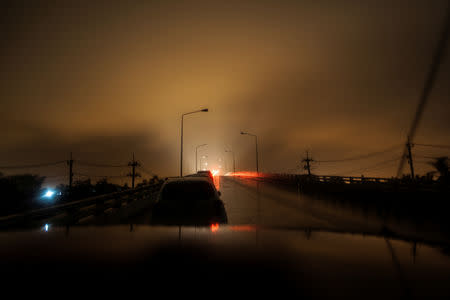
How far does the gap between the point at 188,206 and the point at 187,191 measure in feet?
1.85

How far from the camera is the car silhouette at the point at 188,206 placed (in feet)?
25.4

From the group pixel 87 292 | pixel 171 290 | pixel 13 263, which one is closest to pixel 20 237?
pixel 13 263

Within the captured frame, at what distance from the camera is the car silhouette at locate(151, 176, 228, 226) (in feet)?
25.4

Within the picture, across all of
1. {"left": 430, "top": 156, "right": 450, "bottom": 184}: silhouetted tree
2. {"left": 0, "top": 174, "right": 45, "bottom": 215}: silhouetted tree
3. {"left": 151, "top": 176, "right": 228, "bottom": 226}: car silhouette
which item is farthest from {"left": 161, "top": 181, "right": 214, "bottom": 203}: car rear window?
{"left": 430, "top": 156, "right": 450, "bottom": 184}: silhouetted tree

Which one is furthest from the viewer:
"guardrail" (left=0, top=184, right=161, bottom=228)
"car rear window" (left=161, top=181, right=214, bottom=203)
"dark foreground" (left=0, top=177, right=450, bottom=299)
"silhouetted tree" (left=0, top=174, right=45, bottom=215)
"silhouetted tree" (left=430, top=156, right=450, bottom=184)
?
"silhouetted tree" (left=430, top=156, right=450, bottom=184)

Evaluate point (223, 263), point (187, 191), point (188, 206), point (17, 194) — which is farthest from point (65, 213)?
point (17, 194)

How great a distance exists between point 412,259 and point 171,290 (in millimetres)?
2874

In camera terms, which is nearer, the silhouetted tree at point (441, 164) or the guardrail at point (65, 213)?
the guardrail at point (65, 213)

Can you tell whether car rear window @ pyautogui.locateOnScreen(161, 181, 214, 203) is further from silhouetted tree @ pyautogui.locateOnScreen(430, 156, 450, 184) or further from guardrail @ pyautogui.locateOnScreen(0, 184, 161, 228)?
silhouetted tree @ pyautogui.locateOnScreen(430, 156, 450, 184)

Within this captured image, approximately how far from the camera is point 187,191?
27.6 feet

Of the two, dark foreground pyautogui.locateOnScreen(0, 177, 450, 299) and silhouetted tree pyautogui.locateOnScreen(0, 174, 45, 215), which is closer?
dark foreground pyautogui.locateOnScreen(0, 177, 450, 299)

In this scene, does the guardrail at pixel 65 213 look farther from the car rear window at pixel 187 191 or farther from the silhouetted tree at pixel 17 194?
the silhouetted tree at pixel 17 194

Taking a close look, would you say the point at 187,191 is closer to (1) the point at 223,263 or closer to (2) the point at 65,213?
(2) the point at 65,213

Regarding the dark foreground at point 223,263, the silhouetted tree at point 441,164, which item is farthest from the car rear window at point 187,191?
the silhouetted tree at point 441,164
